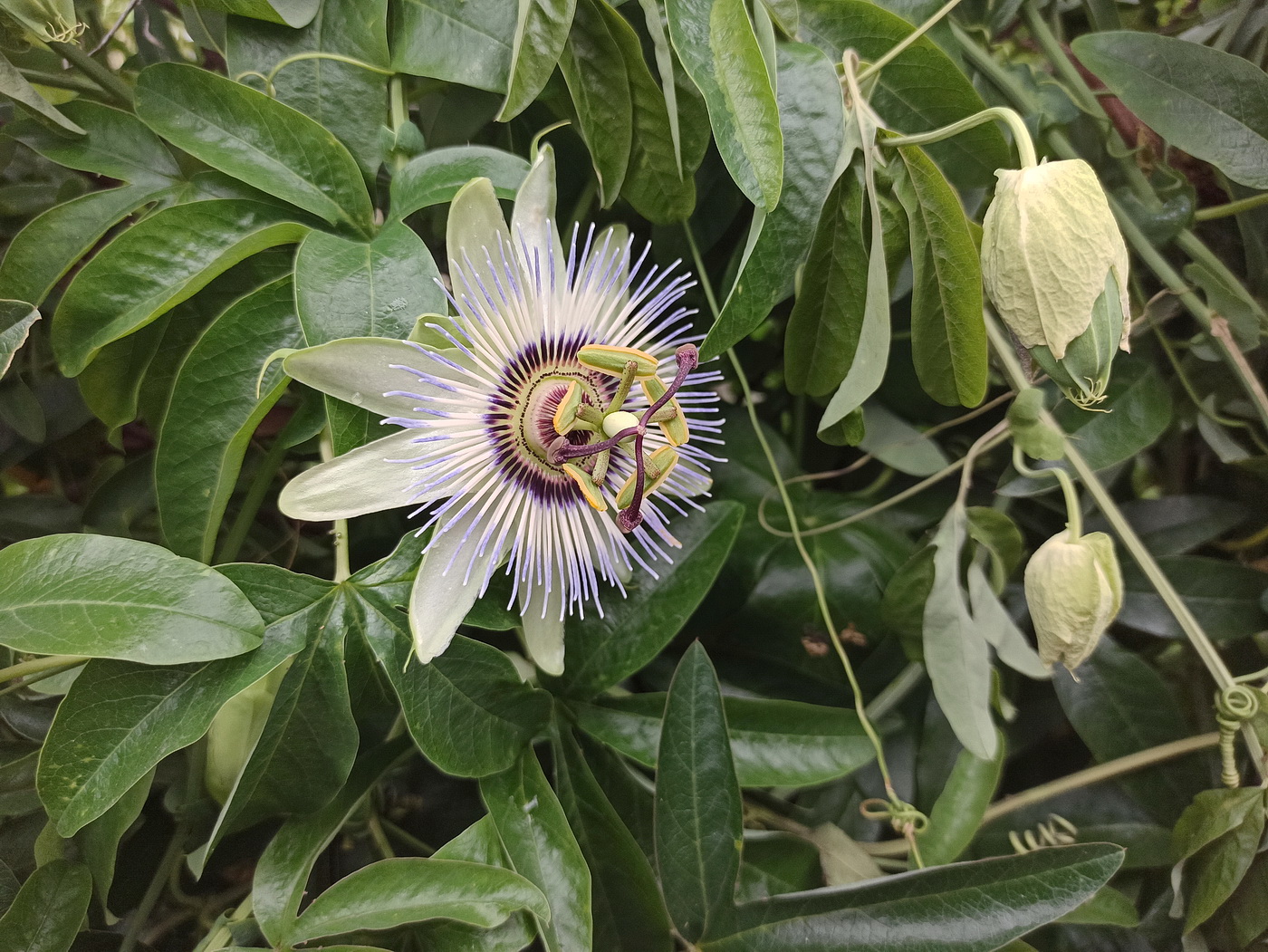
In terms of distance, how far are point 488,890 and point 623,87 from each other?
0.74 metres

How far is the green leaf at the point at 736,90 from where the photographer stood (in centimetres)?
64

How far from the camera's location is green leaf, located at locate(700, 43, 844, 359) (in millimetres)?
685

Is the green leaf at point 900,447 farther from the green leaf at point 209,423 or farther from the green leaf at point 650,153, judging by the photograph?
the green leaf at point 209,423

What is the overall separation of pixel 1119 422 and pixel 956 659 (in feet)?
1.19

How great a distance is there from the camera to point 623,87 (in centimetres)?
79

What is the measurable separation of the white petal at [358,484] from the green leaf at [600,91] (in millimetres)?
315

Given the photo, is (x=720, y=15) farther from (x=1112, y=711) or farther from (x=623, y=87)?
(x=1112, y=711)

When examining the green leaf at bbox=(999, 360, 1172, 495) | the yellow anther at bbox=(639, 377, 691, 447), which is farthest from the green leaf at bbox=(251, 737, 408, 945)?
the green leaf at bbox=(999, 360, 1172, 495)

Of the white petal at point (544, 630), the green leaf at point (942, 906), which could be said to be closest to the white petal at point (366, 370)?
the white petal at point (544, 630)

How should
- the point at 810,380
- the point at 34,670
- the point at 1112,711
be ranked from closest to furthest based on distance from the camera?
the point at 34,670 → the point at 810,380 → the point at 1112,711

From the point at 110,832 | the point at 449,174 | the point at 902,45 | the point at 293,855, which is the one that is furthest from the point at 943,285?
the point at 110,832

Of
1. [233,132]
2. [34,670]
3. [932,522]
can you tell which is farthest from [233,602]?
[932,522]

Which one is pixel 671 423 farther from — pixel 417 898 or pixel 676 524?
pixel 417 898

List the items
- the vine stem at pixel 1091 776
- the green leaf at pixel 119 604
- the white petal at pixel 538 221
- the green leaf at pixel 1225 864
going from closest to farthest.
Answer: the green leaf at pixel 119 604 → the white petal at pixel 538 221 → the green leaf at pixel 1225 864 → the vine stem at pixel 1091 776
